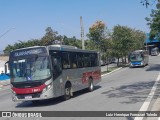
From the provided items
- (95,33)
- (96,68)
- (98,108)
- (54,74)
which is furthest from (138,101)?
(95,33)

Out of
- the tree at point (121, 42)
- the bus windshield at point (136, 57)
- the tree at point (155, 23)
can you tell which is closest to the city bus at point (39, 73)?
the tree at point (155, 23)

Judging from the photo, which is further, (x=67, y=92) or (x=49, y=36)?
(x=49, y=36)

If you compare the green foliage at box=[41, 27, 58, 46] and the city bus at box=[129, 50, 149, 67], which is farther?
the green foliage at box=[41, 27, 58, 46]

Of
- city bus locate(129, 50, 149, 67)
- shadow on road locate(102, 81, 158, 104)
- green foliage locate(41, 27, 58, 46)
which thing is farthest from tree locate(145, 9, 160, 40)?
green foliage locate(41, 27, 58, 46)

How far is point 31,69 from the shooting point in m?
16.4

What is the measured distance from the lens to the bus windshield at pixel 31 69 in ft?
53.8

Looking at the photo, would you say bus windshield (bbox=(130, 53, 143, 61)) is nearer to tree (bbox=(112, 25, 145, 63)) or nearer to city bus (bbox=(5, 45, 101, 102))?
tree (bbox=(112, 25, 145, 63))

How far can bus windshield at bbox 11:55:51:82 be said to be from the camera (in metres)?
16.4

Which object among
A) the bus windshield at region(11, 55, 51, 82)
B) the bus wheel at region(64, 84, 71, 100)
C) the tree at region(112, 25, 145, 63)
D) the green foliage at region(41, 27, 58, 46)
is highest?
the green foliage at region(41, 27, 58, 46)

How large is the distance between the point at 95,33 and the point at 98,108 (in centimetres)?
3989

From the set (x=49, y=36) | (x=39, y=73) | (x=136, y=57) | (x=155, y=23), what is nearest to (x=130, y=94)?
(x=39, y=73)

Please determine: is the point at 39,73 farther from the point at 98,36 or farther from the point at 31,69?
the point at 98,36

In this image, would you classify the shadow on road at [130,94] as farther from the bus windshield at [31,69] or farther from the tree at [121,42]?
the tree at [121,42]

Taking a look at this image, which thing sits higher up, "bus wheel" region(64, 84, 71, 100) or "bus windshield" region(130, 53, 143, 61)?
"bus windshield" region(130, 53, 143, 61)
